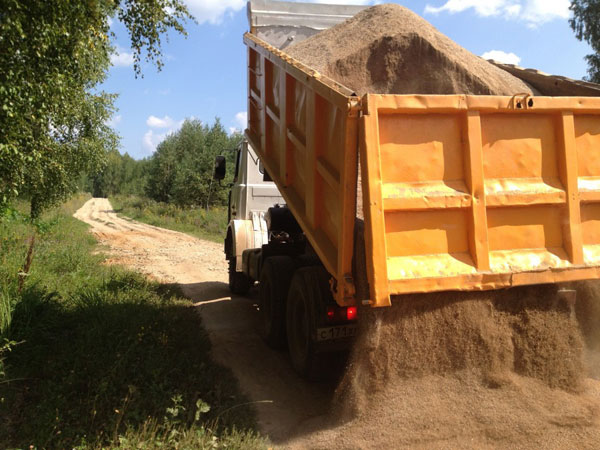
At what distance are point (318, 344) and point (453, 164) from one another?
5.92ft

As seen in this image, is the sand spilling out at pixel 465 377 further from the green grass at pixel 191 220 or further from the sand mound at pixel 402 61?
the green grass at pixel 191 220

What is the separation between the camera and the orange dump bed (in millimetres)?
2906

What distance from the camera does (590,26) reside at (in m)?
21.9

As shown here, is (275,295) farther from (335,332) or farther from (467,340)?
(467,340)

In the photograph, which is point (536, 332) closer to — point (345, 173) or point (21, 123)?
point (345, 173)

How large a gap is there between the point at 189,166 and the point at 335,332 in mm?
30595

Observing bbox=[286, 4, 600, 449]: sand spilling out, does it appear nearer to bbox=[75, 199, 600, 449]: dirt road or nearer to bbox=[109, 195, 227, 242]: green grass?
bbox=[75, 199, 600, 449]: dirt road

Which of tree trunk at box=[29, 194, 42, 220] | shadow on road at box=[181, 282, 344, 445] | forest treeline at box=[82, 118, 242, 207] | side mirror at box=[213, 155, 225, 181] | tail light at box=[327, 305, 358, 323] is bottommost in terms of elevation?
shadow on road at box=[181, 282, 344, 445]

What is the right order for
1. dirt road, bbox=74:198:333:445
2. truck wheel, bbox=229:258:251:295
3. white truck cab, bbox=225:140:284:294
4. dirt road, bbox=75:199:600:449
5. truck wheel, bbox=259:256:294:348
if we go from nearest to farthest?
1. dirt road, bbox=75:199:600:449
2. dirt road, bbox=74:198:333:445
3. truck wheel, bbox=259:256:294:348
4. white truck cab, bbox=225:140:284:294
5. truck wheel, bbox=229:258:251:295

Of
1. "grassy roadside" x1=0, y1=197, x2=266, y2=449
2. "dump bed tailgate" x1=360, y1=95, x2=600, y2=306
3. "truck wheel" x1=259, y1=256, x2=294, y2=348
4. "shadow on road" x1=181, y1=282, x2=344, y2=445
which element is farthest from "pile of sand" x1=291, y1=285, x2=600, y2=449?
"truck wheel" x1=259, y1=256, x2=294, y2=348

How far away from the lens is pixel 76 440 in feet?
11.0

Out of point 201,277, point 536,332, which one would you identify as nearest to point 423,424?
point 536,332

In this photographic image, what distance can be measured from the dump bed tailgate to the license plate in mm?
1084

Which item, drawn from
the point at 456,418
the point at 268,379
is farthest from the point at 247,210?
the point at 456,418
